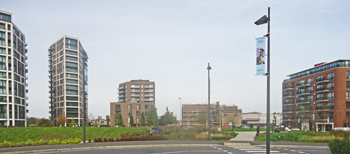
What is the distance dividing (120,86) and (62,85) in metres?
44.3

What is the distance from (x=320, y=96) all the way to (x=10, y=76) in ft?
281

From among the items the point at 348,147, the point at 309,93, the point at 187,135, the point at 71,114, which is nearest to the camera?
the point at 348,147

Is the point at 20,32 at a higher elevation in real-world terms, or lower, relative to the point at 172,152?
higher

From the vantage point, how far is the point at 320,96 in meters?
77.0

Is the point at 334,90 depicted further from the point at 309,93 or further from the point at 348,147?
the point at 348,147

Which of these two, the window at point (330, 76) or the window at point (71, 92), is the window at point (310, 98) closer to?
the window at point (330, 76)

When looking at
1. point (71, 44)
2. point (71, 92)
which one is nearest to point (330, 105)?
point (71, 92)

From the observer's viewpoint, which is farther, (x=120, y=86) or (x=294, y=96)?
(x=120, y=86)

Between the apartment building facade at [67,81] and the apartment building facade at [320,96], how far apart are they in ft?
236

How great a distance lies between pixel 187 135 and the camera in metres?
29.0

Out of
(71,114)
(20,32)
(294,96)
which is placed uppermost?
(20,32)

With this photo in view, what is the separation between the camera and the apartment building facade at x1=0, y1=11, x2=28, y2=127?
72.7 metres

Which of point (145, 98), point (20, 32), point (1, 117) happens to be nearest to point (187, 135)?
point (1, 117)

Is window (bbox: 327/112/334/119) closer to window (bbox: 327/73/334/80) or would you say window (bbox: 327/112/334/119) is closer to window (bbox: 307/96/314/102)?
window (bbox: 327/73/334/80)
